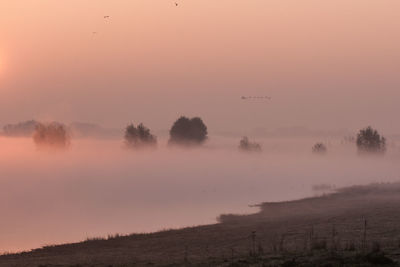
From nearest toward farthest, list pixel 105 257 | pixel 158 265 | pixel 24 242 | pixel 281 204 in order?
pixel 158 265
pixel 105 257
pixel 24 242
pixel 281 204

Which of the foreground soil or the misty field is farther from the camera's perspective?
the misty field

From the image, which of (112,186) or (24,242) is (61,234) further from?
(112,186)

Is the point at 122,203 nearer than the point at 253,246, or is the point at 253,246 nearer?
the point at 253,246

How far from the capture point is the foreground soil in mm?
32500

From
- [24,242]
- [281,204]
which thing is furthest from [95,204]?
[24,242]

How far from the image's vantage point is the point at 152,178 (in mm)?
197375

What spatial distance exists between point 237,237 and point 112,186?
11689 centimetres

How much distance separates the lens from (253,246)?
43500 mm

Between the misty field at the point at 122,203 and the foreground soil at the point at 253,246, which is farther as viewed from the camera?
the misty field at the point at 122,203

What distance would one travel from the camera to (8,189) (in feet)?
531

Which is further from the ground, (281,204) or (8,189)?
(8,189)

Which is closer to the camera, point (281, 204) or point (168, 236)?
point (168, 236)

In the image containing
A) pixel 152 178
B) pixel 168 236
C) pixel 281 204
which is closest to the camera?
pixel 168 236

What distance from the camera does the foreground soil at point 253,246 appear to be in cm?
3250
